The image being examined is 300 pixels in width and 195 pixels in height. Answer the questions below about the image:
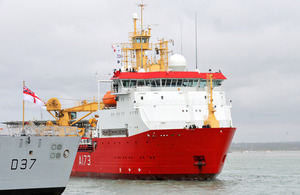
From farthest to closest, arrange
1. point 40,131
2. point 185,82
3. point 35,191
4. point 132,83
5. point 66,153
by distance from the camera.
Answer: point 132,83, point 185,82, point 66,153, point 40,131, point 35,191

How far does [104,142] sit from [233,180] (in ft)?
34.4

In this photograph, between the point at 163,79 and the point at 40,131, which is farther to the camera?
the point at 163,79

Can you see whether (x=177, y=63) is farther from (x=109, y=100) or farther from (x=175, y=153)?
(x=175, y=153)

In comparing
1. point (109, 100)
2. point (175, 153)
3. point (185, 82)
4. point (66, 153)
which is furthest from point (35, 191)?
point (109, 100)

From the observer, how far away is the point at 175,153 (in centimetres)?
4231

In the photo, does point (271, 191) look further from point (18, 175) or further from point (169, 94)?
point (18, 175)

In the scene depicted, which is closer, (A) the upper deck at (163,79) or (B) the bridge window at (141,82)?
(A) the upper deck at (163,79)

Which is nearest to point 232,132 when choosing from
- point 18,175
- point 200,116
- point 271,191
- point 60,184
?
point 200,116

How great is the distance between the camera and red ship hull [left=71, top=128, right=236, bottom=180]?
41719 millimetres

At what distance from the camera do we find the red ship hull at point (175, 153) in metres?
41.7

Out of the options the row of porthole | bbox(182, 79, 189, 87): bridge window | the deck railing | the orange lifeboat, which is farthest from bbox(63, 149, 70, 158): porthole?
the orange lifeboat

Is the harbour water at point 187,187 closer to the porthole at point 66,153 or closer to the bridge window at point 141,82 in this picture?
the porthole at point 66,153

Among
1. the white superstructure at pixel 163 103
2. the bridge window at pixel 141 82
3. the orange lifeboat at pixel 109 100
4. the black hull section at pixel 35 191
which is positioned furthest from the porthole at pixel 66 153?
the orange lifeboat at pixel 109 100

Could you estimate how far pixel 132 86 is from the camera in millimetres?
47531
